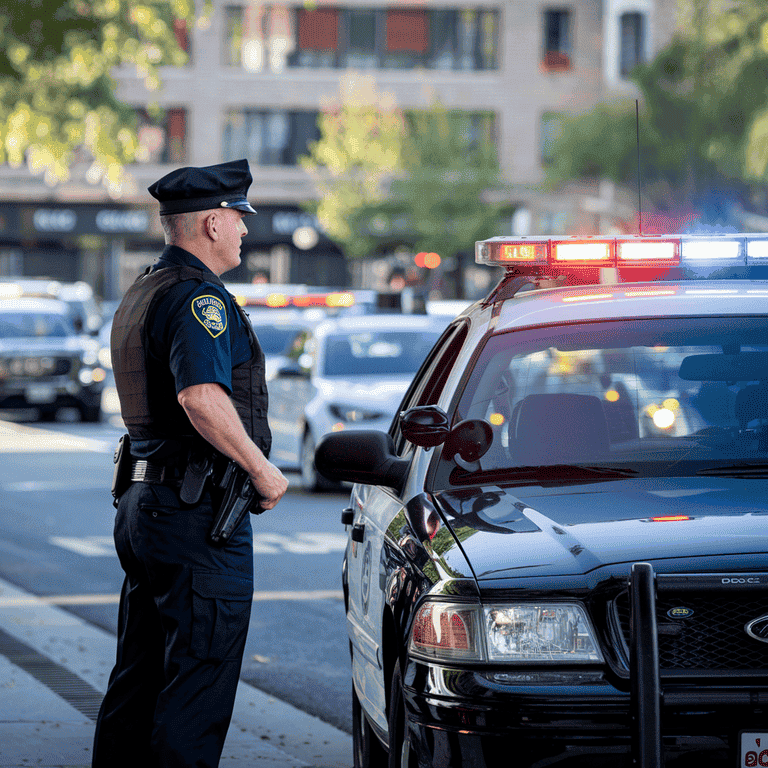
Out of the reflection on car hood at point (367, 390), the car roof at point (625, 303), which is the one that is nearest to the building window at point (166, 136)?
the reflection on car hood at point (367, 390)

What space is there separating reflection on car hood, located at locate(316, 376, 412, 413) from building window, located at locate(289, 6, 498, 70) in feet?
128

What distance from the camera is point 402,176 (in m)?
51.2

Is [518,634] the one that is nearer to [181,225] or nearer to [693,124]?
[181,225]

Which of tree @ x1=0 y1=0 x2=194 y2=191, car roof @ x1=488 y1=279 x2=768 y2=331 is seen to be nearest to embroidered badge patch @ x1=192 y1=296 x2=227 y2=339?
car roof @ x1=488 y1=279 x2=768 y2=331

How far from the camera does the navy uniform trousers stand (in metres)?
4.08

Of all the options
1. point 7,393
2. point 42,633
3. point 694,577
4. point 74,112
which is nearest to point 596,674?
point 694,577

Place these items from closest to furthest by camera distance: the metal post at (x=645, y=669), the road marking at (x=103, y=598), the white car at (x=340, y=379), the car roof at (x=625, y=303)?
the metal post at (x=645, y=669), the car roof at (x=625, y=303), the road marking at (x=103, y=598), the white car at (x=340, y=379)

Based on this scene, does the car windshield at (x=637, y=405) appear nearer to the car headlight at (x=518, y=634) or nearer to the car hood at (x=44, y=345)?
the car headlight at (x=518, y=634)

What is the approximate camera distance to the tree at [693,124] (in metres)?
32.1

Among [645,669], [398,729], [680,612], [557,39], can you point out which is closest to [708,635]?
[680,612]

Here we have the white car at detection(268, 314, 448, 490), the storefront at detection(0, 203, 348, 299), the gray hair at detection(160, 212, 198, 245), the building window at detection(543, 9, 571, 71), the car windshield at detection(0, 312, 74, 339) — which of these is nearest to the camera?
the gray hair at detection(160, 212, 198, 245)

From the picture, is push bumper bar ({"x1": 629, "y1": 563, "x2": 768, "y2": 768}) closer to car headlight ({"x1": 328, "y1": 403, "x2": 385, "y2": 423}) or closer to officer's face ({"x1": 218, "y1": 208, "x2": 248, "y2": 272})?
officer's face ({"x1": 218, "y1": 208, "x2": 248, "y2": 272})

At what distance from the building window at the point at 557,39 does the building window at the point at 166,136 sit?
1252 cm

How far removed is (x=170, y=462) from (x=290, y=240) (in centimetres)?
→ 4982
